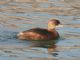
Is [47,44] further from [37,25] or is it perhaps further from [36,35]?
[37,25]

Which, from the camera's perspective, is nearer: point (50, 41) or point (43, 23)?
point (50, 41)

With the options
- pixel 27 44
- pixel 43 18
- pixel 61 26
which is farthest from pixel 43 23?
pixel 27 44

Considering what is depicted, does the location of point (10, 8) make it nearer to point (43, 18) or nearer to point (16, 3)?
point (16, 3)

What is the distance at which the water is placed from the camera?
12547mm

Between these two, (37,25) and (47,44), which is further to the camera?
(37,25)

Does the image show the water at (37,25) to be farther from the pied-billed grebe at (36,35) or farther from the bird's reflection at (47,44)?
the pied-billed grebe at (36,35)

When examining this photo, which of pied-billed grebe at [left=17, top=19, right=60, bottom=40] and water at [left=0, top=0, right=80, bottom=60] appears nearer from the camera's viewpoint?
water at [left=0, top=0, right=80, bottom=60]

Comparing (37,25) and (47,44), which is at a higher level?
(37,25)

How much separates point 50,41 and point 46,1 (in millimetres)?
6735

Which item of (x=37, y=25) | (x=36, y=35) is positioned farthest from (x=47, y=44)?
(x=37, y=25)

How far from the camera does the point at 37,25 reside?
16.6 metres

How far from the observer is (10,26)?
53.3 feet

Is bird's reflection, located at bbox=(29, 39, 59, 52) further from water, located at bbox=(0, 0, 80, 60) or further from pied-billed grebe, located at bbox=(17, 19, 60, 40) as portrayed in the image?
pied-billed grebe, located at bbox=(17, 19, 60, 40)

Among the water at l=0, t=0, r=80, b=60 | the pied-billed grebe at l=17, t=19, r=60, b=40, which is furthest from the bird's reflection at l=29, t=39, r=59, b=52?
the pied-billed grebe at l=17, t=19, r=60, b=40
